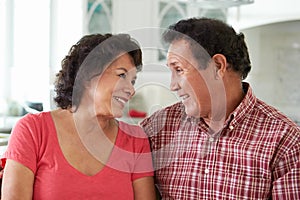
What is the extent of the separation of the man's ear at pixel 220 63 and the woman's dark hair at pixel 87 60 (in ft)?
0.71

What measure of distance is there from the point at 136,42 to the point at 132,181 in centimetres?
40

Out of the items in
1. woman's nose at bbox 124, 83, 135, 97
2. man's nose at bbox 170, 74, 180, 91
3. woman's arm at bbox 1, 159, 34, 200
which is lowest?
woman's arm at bbox 1, 159, 34, 200

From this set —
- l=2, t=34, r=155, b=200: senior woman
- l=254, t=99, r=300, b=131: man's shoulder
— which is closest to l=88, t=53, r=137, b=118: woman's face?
l=2, t=34, r=155, b=200: senior woman

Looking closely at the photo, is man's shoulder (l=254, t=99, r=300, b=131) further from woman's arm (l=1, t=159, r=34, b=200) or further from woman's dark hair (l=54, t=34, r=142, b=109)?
woman's arm (l=1, t=159, r=34, b=200)

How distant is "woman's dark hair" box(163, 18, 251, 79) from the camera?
1.36m

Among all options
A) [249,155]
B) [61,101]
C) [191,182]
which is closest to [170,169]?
[191,182]

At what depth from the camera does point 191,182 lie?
4.50 ft

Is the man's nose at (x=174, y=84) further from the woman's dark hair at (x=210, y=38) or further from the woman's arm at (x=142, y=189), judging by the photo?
the woman's arm at (x=142, y=189)

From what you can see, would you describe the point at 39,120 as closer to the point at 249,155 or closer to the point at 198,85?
the point at 198,85

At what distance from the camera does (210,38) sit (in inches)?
53.7

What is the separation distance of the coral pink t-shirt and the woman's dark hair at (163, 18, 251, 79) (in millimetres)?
367

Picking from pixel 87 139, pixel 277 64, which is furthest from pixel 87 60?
pixel 277 64

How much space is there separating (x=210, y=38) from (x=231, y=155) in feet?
1.10

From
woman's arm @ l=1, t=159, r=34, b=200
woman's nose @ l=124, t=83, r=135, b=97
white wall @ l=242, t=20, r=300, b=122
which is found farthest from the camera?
white wall @ l=242, t=20, r=300, b=122
